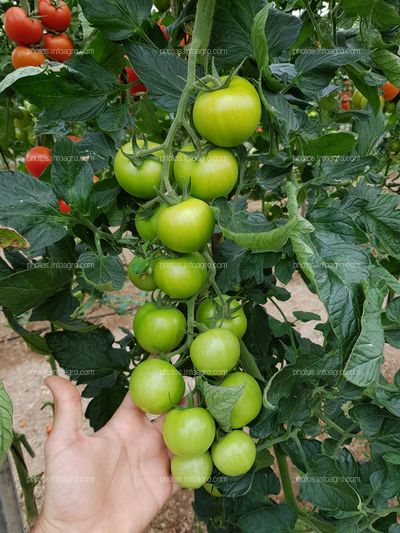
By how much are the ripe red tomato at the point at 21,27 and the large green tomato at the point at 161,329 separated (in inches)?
38.4

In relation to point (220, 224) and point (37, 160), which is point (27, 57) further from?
point (220, 224)

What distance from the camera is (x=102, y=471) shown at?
2.59ft

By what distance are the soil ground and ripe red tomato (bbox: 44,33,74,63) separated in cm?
95

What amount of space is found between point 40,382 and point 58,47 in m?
1.85

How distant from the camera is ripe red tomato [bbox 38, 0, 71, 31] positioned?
4.08ft

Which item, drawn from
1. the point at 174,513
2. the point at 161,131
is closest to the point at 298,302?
the point at 174,513

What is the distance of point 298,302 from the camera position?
10.2 ft

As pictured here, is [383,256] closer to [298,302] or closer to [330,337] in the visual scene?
[330,337]

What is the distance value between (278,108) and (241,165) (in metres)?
0.12

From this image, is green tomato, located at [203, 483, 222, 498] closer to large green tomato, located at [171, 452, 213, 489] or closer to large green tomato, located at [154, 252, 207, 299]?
large green tomato, located at [171, 452, 213, 489]

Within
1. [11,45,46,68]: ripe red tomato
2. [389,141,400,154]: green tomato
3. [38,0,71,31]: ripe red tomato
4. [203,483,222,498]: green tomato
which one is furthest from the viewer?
[389,141,400,154]: green tomato

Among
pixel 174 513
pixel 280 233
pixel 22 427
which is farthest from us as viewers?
pixel 22 427

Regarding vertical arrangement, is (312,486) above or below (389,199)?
below

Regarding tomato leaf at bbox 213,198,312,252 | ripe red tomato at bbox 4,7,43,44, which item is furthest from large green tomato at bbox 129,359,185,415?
ripe red tomato at bbox 4,7,43,44
